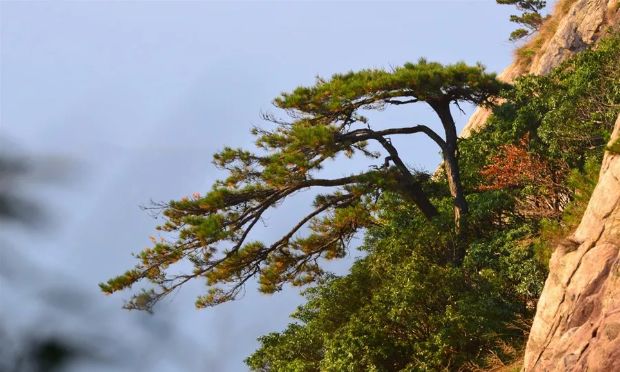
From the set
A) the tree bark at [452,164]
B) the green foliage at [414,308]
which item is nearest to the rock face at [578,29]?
the tree bark at [452,164]

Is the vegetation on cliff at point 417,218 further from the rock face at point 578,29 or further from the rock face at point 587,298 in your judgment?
the rock face at point 578,29

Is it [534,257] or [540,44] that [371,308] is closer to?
[534,257]

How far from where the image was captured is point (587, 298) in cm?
962

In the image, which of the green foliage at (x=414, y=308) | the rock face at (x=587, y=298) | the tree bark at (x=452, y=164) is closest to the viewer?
the rock face at (x=587, y=298)

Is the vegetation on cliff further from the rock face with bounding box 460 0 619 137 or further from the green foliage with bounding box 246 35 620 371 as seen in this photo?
the rock face with bounding box 460 0 619 137

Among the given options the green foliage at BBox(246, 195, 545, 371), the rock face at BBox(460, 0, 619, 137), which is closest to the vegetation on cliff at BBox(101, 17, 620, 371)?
the green foliage at BBox(246, 195, 545, 371)

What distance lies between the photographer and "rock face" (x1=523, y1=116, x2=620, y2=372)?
885 centimetres

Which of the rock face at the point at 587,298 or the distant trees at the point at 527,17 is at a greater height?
the distant trees at the point at 527,17

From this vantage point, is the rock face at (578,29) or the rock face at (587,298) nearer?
the rock face at (587,298)

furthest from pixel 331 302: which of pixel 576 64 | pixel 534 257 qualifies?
pixel 576 64

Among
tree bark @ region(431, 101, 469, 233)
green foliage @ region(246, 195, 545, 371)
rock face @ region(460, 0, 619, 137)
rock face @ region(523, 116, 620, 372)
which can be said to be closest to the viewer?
rock face @ region(523, 116, 620, 372)

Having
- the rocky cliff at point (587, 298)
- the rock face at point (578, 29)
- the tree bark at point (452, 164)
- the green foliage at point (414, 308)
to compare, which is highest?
the rock face at point (578, 29)

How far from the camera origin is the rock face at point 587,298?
29.0 feet

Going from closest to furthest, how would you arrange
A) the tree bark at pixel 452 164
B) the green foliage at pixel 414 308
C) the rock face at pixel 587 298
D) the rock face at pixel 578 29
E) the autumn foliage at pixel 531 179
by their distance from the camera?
the rock face at pixel 587 298 → the green foliage at pixel 414 308 → the autumn foliage at pixel 531 179 → the tree bark at pixel 452 164 → the rock face at pixel 578 29
